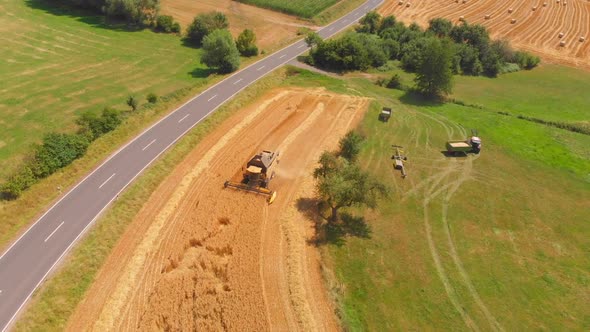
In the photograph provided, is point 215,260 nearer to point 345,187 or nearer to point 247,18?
point 345,187

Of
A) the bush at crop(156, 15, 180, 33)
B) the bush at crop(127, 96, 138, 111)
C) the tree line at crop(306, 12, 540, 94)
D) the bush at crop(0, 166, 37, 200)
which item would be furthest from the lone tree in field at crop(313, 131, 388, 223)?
the bush at crop(156, 15, 180, 33)

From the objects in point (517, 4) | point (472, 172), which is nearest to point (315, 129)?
point (472, 172)

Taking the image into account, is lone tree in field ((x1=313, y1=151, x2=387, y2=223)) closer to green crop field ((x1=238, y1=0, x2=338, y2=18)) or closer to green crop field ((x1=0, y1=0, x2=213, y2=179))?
green crop field ((x1=0, y1=0, x2=213, y2=179))

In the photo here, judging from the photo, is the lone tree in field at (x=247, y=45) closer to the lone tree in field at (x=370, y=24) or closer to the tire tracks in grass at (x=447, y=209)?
the lone tree in field at (x=370, y=24)

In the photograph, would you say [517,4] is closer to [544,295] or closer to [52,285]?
[544,295]

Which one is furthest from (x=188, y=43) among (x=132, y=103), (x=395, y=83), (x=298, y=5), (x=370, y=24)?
(x=395, y=83)

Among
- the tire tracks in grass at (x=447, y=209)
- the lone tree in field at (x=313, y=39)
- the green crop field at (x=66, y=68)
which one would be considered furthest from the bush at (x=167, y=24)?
the tire tracks in grass at (x=447, y=209)
